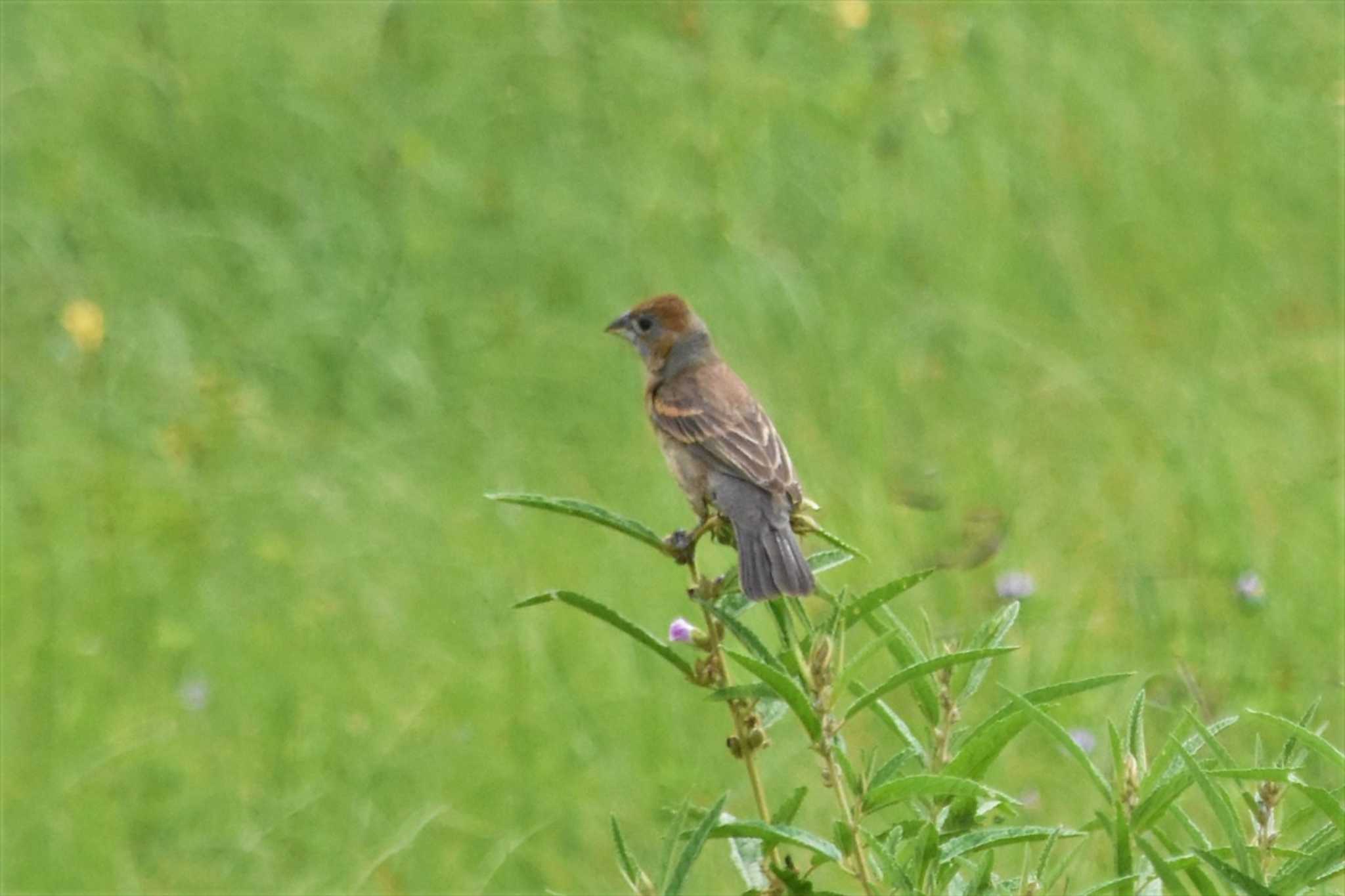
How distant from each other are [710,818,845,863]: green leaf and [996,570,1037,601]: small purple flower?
3.08 m

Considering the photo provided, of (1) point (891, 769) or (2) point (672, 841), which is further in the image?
(1) point (891, 769)

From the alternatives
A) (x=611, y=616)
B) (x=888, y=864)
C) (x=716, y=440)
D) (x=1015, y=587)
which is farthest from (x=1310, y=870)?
(x=1015, y=587)

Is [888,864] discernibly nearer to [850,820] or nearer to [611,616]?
[850,820]

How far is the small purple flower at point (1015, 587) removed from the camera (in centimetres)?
510

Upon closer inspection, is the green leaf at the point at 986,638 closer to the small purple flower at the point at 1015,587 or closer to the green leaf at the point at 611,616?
the green leaf at the point at 611,616

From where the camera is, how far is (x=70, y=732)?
518 centimetres

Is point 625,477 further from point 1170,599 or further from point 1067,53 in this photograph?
point 1067,53

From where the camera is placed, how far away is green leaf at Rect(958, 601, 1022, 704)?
2.17m

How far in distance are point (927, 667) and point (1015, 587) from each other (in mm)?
3259

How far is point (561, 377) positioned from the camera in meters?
6.74

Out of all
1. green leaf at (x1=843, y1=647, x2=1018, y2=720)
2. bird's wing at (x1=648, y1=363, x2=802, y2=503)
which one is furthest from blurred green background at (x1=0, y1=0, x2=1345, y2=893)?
green leaf at (x1=843, y1=647, x2=1018, y2=720)

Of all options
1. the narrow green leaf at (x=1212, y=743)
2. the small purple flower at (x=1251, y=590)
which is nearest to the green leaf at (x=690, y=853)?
the narrow green leaf at (x=1212, y=743)

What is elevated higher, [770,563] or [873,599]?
[770,563]

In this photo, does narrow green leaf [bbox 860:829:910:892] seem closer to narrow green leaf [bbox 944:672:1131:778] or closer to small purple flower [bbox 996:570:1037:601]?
narrow green leaf [bbox 944:672:1131:778]
